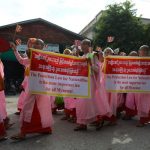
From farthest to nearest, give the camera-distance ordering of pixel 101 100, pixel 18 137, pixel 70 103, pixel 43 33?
pixel 43 33, pixel 70 103, pixel 101 100, pixel 18 137

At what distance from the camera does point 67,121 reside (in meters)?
9.59

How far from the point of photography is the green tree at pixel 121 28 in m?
36.4

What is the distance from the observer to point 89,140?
739cm

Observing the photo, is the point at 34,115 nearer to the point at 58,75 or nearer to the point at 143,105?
the point at 58,75

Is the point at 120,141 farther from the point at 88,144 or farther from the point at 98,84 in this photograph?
the point at 98,84

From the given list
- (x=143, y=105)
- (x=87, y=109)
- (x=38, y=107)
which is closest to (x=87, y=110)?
(x=87, y=109)

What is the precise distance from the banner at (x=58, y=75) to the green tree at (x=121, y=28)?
91.6ft

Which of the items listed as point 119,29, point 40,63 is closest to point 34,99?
point 40,63

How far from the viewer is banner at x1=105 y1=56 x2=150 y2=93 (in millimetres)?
8750

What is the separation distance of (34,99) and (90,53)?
168 cm

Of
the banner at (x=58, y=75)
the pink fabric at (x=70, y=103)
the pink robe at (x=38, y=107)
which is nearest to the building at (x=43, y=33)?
the pink fabric at (x=70, y=103)

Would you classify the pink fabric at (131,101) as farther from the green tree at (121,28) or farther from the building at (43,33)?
the green tree at (121,28)

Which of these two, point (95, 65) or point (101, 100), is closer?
point (95, 65)

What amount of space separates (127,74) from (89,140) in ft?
6.93
